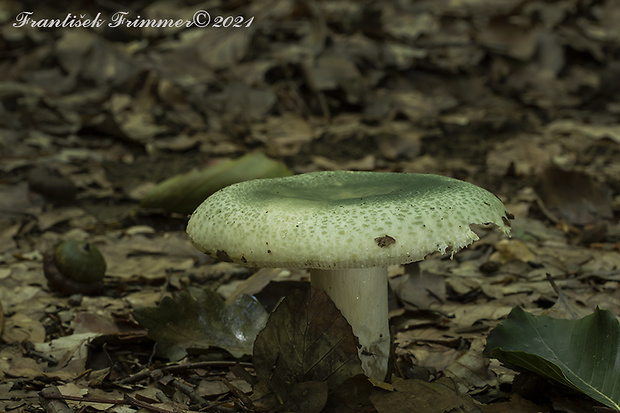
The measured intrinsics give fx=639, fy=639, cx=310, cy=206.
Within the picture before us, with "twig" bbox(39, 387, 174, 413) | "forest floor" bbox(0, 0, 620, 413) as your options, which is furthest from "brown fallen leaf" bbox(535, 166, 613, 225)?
"twig" bbox(39, 387, 174, 413)

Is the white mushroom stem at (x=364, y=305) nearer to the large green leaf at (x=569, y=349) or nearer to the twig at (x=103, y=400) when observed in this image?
the large green leaf at (x=569, y=349)

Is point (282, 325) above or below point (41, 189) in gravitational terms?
above

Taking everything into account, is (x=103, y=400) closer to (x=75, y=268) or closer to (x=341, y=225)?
(x=341, y=225)

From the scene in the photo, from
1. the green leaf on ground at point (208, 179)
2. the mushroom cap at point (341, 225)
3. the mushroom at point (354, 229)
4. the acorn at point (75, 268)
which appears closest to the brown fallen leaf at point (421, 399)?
the mushroom at point (354, 229)

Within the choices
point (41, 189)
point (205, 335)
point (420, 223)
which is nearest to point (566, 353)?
point (420, 223)

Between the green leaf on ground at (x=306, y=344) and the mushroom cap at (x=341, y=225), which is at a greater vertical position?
the mushroom cap at (x=341, y=225)

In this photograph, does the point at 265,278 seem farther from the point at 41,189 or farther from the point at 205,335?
the point at 41,189

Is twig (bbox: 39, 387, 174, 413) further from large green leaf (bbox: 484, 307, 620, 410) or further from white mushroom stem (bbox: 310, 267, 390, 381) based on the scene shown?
large green leaf (bbox: 484, 307, 620, 410)
